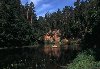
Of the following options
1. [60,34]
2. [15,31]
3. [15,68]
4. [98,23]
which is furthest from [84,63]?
[60,34]

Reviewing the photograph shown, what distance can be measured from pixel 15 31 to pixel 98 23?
60.5 metres

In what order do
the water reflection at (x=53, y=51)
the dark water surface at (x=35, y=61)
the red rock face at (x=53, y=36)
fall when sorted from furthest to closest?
the red rock face at (x=53, y=36) → the water reflection at (x=53, y=51) → the dark water surface at (x=35, y=61)

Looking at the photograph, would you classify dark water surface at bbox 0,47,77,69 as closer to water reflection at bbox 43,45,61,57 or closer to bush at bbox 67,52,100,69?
water reflection at bbox 43,45,61,57

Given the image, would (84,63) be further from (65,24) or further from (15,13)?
(65,24)

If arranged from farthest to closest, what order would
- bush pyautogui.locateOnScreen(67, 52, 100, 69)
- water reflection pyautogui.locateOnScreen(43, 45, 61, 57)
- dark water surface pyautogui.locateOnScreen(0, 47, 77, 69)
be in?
water reflection pyautogui.locateOnScreen(43, 45, 61, 57) → dark water surface pyautogui.locateOnScreen(0, 47, 77, 69) → bush pyautogui.locateOnScreen(67, 52, 100, 69)

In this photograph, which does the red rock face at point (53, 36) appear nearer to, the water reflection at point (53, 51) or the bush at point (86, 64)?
the water reflection at point (53, 51)

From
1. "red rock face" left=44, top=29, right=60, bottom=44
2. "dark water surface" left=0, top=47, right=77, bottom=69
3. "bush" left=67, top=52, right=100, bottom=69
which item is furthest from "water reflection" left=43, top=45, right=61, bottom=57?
"red rock face" left=44, top=29, right=60, bottom=44

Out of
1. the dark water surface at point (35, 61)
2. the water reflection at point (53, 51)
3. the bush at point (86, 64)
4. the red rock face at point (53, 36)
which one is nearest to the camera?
the bush at point (86, 64)

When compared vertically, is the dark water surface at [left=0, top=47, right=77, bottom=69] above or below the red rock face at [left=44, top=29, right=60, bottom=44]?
below

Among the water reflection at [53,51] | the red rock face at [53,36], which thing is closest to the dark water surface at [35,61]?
the water reflection at [53,51]

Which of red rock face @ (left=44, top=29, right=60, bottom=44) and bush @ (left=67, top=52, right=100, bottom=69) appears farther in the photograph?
red rock face @ (left=44, top=29, right=60, bottom=44)

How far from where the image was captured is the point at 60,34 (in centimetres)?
14612

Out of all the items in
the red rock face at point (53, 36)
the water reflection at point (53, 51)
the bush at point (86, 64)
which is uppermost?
the red rock face at point (53, 36)

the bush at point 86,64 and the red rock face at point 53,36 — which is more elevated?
the red rock face at point 53,36
